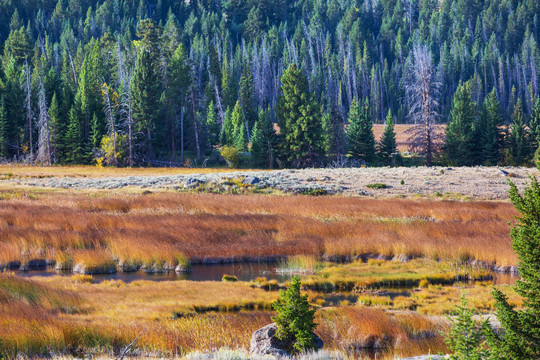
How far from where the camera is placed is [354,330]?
46.3ft

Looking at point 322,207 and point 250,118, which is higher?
point 250,118

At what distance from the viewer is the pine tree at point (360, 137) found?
7019 cm

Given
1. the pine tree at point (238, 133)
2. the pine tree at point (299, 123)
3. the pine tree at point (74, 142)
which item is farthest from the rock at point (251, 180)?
the pine tree at point (74, 142)

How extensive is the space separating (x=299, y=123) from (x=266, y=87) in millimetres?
64769

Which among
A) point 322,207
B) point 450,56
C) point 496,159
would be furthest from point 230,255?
point 450,56

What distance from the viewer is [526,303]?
8.45 m

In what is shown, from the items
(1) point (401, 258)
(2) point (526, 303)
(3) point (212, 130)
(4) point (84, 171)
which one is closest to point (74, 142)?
(4) point (84, 171)

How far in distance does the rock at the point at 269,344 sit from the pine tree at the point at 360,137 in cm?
5944

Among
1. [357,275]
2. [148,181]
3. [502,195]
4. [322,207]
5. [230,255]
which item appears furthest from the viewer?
[148,181]

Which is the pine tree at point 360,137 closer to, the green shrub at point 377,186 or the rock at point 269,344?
the green shrub at point 377,186

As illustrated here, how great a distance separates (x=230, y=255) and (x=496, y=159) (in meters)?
52.7

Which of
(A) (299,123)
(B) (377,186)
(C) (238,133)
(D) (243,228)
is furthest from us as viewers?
(C) (238,133)

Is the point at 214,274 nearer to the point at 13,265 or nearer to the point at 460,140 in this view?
Result: the point at 13,265

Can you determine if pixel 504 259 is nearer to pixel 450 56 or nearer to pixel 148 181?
pixel 148 181
